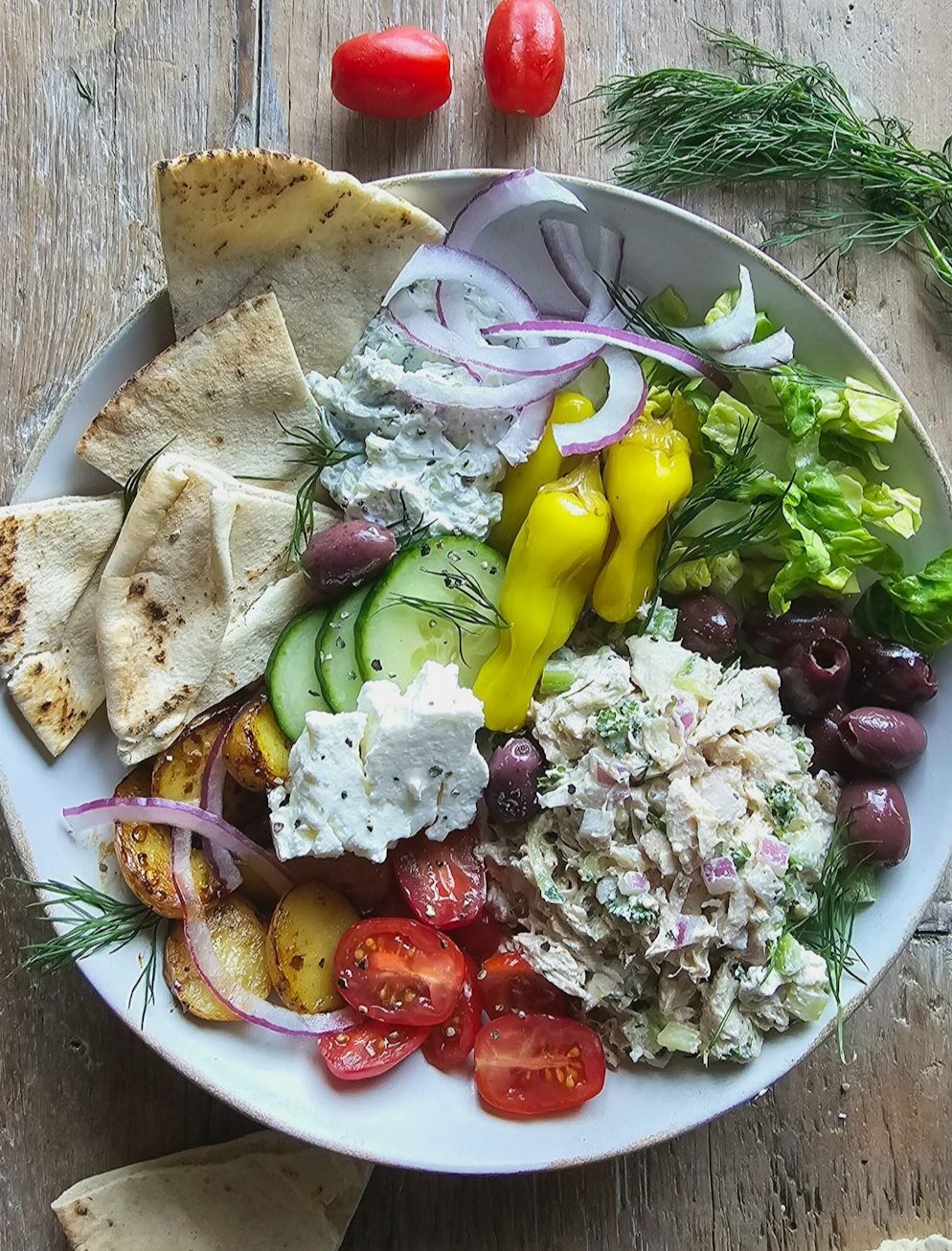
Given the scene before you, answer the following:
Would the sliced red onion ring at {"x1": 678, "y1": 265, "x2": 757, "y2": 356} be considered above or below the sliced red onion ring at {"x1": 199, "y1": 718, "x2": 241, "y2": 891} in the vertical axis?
above

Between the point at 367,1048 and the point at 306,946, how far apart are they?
0.21 meters

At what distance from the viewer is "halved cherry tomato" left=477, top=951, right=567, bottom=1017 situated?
2.06 metres

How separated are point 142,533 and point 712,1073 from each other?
143 centimetres

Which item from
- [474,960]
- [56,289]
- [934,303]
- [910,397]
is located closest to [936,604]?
[910,397]

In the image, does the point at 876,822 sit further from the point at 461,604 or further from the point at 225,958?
the point at 225,958

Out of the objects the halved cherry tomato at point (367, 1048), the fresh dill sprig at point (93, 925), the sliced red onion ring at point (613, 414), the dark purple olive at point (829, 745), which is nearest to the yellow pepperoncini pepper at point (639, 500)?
the sliced red onion ring at point (613, 414)

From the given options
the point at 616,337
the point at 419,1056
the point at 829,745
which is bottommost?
the point at 419,1056

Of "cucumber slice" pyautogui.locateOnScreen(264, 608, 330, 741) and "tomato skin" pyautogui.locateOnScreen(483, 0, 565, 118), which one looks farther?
"tomato skin" pyautogui.locateOnScreen(483, 0, 565, 118)

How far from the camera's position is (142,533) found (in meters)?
2.00

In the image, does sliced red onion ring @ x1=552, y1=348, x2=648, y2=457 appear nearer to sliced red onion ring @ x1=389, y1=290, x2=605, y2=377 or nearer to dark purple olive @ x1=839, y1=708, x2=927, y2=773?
sliced red onion ring @ x1=389, y1=290, x2=605, y2=377

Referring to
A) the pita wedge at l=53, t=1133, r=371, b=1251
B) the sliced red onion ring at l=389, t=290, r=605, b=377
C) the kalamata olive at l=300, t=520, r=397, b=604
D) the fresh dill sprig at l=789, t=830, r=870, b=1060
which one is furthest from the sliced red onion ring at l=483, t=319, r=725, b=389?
the pita wedge at l=53, t=1133, r=371, b=1251

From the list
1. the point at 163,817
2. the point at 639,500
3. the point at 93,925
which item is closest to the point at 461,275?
the point at 639,500

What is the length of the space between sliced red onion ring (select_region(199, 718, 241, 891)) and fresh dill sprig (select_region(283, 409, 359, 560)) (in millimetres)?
383

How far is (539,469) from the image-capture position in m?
2.11
